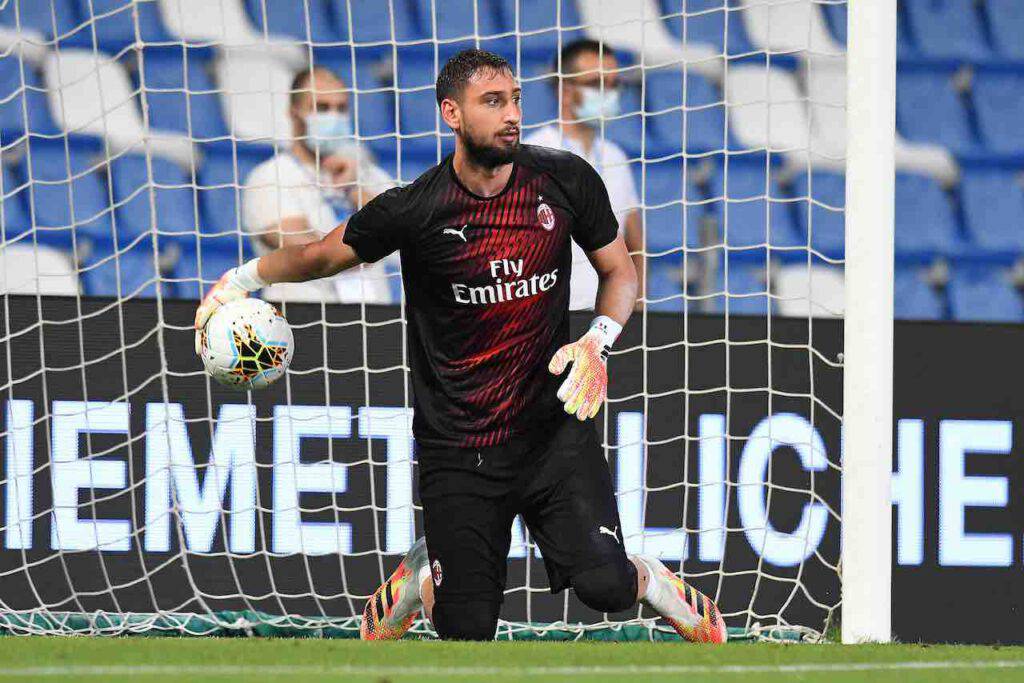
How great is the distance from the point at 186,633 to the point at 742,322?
2.18 metres

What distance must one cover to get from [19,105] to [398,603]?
3128 millimetres

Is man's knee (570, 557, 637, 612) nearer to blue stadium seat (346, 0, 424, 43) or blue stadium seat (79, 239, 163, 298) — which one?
blue stadium seat (79, 239, 163, 298)

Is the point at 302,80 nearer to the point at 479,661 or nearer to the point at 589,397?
the point at 589,397

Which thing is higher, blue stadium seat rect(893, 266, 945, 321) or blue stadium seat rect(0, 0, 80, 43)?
blue stadium seat rect(0, 0, 80, 43)

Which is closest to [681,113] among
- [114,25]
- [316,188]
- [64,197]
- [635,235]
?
[635,235]

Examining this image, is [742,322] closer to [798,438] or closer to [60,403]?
[798,438]

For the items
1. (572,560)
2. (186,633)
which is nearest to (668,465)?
(572,560)

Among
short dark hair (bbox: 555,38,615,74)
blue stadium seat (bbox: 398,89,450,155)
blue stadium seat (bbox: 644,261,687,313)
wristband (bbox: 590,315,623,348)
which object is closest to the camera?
wristband (bbox: 590,315,623,348)

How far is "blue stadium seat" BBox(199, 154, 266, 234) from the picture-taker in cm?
612

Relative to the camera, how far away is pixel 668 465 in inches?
197

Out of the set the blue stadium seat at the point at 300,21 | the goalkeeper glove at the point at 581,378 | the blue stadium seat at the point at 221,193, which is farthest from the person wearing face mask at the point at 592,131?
the goalkeeper glove at the point at 581,378

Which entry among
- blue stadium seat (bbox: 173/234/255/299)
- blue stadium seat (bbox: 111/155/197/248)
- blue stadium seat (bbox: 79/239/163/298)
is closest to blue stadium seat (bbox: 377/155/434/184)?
blue stadium seat (bbox: 173/234/255/299)

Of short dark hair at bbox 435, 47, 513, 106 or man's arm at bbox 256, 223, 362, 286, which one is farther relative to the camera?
man's arm at bbox 256, 223, 362, 286

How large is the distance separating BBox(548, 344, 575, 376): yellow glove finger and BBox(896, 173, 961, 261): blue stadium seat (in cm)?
325
